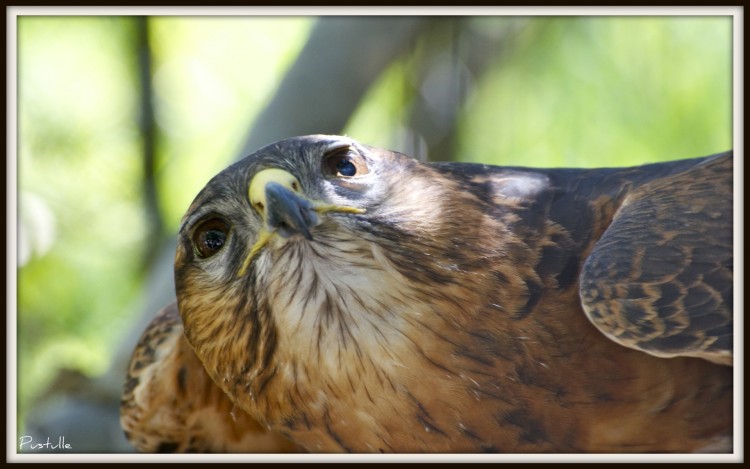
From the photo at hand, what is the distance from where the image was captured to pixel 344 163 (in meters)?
2.53

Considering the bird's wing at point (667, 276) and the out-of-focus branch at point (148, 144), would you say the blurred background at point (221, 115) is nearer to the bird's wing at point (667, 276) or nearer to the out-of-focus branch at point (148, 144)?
the out-of-focus branch at point (148, 144)

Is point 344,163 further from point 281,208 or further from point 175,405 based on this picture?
point 175,405

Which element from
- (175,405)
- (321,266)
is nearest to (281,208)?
(321,266)

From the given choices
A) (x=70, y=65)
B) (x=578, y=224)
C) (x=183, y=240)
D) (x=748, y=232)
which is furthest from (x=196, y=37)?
(x=748, y=232)

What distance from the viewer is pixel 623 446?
8.67ft

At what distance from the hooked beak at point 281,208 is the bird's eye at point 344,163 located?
0.56 feet

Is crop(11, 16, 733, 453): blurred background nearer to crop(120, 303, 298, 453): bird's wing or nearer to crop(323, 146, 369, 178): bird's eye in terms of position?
crop(120, 303, 298, 453): bird's wing

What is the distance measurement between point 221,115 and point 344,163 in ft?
6.25

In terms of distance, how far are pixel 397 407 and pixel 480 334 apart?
353 mm

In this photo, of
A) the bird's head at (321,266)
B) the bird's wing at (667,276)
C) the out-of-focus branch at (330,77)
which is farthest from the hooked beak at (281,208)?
the out-of-focus branch at (330,77)

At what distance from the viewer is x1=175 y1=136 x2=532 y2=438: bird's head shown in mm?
2371

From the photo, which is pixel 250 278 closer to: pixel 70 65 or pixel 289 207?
pixel 289 207

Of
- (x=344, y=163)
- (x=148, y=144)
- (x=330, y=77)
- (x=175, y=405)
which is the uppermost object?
(x=330, y=77)

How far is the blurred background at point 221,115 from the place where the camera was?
11.2 ft
